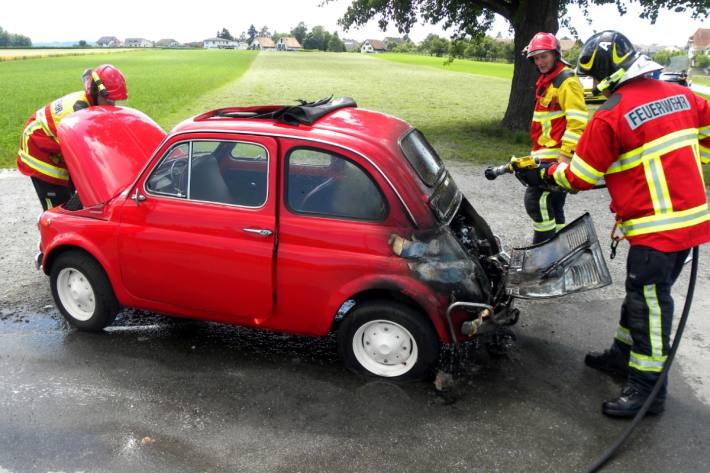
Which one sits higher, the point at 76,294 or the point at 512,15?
the point at 512,15

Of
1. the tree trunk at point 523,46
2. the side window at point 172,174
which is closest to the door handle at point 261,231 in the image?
the side window at point 172,174

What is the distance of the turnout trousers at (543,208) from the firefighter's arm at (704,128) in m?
1.72

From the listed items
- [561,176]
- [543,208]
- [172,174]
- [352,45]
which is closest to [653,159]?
[561,176]

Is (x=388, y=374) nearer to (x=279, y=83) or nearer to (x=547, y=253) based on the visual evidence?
(x=547, y=253)

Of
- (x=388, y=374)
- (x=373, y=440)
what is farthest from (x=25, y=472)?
(x=388, y=374)

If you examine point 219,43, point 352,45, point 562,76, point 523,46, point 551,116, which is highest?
point 352,45

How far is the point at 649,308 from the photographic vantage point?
12.0 ft

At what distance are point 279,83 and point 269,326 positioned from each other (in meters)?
33.0

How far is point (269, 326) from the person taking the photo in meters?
4.23

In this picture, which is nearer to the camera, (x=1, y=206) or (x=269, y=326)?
(x=269, y=326)

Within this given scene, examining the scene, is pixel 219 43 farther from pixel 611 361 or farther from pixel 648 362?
pixel 648 362

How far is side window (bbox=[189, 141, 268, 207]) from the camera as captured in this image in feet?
13.6

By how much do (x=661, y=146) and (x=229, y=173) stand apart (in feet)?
9.43

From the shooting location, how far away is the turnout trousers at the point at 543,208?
559 cm
